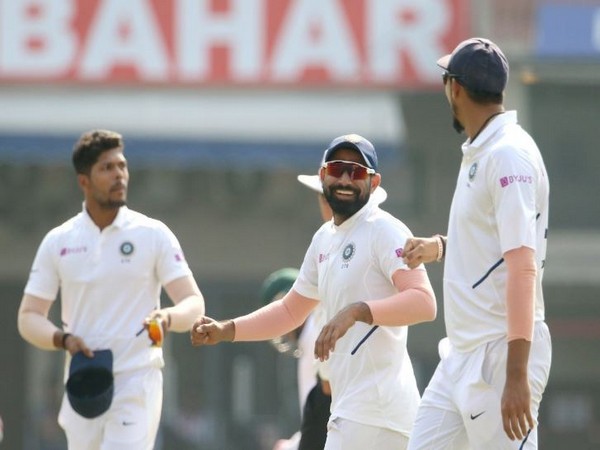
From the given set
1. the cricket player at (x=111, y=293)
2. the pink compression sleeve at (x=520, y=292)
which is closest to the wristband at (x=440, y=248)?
the pink compression sleeve at (x=520, y=292)

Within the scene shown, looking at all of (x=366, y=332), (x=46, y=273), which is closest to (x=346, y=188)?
(x=366, y=332)

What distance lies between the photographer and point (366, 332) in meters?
6.82

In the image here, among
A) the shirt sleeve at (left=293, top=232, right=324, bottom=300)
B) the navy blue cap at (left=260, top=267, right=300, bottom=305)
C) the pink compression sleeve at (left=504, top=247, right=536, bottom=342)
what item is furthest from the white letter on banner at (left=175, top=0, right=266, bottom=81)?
the pink compression sleeve at (left=504, top=247, right=536, bottom=342)

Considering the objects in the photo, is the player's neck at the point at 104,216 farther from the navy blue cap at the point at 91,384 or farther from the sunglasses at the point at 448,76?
the sunglasses at the point at 448,76

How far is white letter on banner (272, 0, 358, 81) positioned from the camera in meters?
22.0

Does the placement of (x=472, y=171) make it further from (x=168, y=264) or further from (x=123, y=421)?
(x=123, y=421)

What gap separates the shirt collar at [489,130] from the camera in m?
5.82

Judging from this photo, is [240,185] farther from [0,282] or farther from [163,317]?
[163,317]

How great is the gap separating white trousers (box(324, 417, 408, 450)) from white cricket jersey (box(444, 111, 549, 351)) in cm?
92

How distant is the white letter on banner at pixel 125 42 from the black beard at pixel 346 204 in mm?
15474

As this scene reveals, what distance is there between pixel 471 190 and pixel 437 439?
0.95 m

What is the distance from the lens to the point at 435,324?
22.7 m

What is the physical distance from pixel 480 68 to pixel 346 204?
1.17m

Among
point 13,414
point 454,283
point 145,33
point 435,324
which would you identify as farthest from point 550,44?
point 454,283
